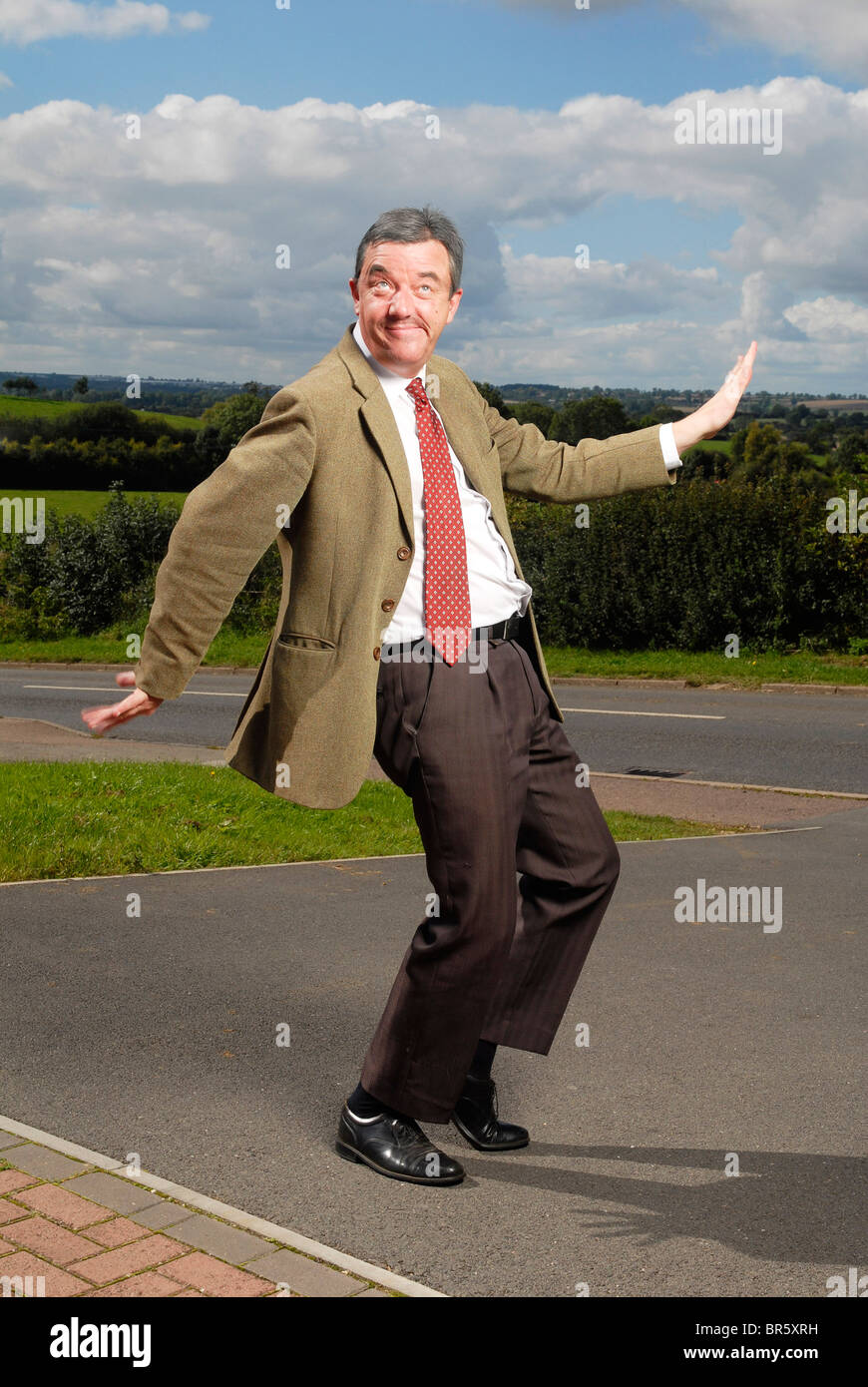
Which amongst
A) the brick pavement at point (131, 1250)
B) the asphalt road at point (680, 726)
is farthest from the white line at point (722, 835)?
the brick pavement at point (131, 1250)

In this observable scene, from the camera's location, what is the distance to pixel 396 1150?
3.57 metres

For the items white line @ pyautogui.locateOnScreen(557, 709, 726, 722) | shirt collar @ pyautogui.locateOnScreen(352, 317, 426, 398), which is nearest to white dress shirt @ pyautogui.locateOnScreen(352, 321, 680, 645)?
shirt collar @ pyautogui.locateOnScreen(352, 317, 426, 398)

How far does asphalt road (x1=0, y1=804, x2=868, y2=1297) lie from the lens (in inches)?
126

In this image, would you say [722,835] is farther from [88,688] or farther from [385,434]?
[88,688]

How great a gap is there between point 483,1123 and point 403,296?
6.84 feet

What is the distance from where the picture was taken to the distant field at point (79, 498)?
102 ft

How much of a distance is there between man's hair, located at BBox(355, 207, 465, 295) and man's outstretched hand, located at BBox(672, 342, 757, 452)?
0.76 m

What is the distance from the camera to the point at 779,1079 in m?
4.27

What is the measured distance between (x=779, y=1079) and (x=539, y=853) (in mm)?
1222

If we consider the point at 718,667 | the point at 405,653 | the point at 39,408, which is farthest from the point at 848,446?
the point at 39,408

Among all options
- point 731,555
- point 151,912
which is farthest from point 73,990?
point 731,555

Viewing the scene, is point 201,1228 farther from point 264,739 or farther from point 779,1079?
point 779,1079

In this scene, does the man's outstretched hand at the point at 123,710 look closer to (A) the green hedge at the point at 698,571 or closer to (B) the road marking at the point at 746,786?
(B) the road marking at the point at 746,786

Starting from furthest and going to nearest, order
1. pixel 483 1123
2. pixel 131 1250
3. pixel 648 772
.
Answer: pixel 648 772, pixel 483 1123, pixel 131 1250
